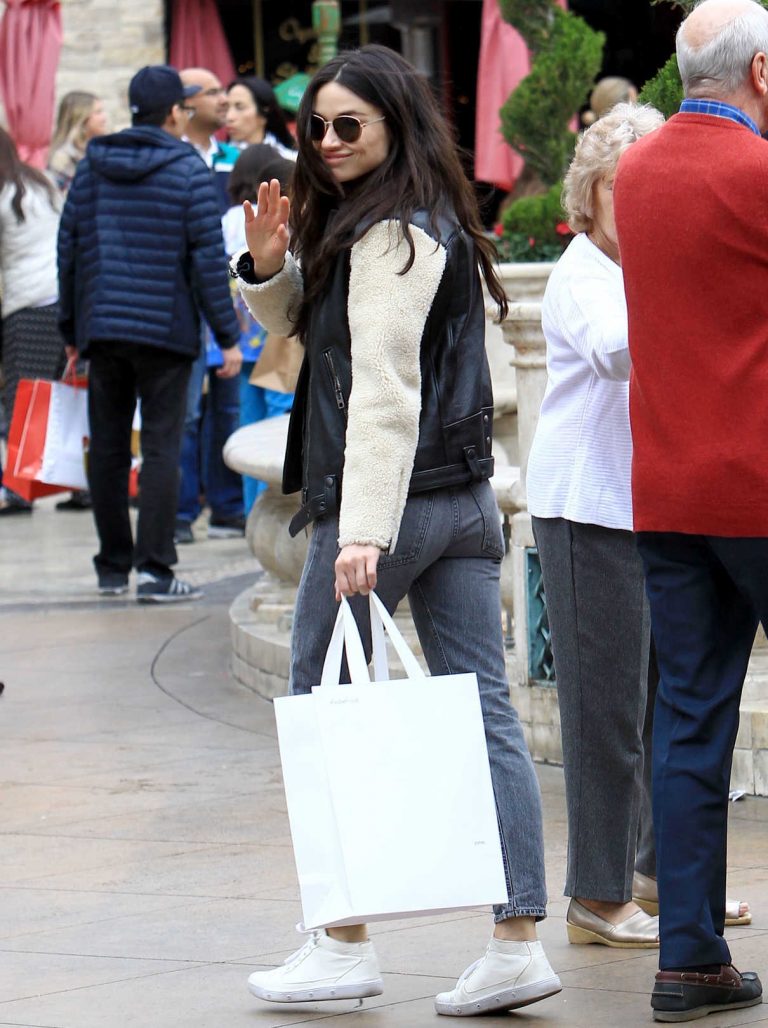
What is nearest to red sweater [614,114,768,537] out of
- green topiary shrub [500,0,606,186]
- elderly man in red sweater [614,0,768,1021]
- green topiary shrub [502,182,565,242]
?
elderly man in red sweater [614,0,768,1021]

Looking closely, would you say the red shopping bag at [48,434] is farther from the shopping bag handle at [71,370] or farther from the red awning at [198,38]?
Result: the red awning at [198,38]

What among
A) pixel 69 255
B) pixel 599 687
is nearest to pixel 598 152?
pixel 599 687

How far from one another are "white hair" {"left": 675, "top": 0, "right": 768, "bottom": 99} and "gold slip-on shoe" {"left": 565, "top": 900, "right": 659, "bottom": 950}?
1.73m

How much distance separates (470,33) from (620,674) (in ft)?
50.4

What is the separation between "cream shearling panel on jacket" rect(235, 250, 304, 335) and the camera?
3.88m

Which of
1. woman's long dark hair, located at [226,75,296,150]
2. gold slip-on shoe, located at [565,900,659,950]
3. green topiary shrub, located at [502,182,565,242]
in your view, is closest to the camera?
gold slip-on shoe, located at [565,900,659,950]

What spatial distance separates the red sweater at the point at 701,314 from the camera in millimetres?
3430

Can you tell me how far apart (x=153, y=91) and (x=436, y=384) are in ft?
16.9

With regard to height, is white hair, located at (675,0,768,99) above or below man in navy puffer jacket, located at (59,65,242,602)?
above

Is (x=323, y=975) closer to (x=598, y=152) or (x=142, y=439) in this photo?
(x=598, y=152)

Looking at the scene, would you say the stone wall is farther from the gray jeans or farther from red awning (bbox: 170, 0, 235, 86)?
the gray jeans

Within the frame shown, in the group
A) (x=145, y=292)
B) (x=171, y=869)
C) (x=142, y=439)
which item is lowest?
(x=142, y=439)

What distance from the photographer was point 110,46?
57.9 feet

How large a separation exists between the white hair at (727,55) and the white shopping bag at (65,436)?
5989mm
